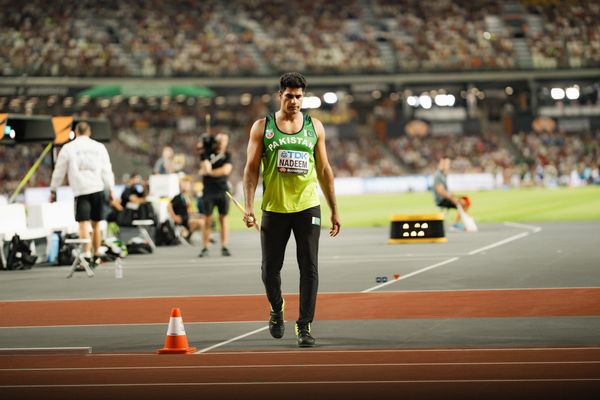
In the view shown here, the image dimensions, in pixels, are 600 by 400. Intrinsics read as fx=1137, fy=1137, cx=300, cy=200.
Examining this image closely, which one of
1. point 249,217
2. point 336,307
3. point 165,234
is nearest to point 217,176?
point 165,234

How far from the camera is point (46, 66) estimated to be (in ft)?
200

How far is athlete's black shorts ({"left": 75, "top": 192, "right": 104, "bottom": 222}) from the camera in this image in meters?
18.0

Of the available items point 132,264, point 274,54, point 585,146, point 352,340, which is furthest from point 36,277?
point 585,146

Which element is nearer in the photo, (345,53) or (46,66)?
(46,66)

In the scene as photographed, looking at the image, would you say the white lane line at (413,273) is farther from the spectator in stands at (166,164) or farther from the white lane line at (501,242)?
the spectator in stands at (166,164)

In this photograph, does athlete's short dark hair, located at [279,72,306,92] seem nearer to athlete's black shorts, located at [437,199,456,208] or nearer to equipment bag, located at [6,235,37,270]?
equipment bag, located at [6,235,37,270]

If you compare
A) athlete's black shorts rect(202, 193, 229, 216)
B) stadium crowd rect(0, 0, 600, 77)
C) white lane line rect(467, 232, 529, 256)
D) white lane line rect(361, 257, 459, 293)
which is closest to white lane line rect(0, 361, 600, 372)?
white lane line rect(361, 257, 459, 293)

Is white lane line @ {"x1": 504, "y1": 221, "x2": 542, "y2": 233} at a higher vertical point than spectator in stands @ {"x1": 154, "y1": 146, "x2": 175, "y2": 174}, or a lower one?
lower

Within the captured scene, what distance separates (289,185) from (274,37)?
59.6m

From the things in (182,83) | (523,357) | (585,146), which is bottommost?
(523,357)

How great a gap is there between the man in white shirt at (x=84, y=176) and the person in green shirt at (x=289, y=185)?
8292mm

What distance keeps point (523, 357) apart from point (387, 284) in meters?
6.61

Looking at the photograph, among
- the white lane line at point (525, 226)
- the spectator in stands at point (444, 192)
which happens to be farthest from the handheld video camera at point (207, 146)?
the white lane line at point (525, 226)

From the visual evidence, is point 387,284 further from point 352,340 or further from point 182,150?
point 182,150
